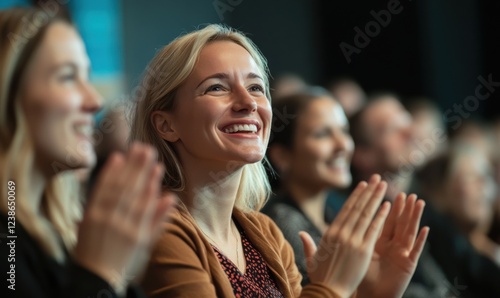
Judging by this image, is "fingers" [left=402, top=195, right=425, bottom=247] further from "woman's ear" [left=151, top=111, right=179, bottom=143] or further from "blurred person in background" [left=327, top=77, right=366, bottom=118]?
"blurred person in background" [left=327, top=77, right=366, bottom=118]

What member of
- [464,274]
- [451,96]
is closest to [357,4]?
[451,96]

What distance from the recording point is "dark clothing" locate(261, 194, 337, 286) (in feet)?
7.88

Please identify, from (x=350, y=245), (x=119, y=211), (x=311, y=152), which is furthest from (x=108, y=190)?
(x=311, y=152)

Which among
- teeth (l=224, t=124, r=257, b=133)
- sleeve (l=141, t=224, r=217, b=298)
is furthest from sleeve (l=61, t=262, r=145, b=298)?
teeth (l=224, t=124, r=257, b=133)

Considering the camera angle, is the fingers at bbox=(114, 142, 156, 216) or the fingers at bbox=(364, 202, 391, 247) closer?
the fingers at bbox=(114, 142, 156, 216)

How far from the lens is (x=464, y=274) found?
327 cm

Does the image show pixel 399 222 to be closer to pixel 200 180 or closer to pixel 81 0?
pixel 200 180

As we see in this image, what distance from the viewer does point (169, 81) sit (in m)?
1.66

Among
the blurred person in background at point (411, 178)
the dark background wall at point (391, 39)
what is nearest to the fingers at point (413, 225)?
the blurred person in background at point (411, 178)

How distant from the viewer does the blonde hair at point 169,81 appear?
65.1 inches

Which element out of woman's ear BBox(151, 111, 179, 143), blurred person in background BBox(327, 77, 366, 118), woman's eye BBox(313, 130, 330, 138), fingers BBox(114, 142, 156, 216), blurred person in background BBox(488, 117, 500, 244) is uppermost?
fingers BBox(114, 142, 156, 216)

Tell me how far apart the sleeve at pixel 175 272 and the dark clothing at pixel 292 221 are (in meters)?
0.87

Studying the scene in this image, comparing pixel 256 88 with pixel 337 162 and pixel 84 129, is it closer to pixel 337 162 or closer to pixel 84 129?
pixel 84 129

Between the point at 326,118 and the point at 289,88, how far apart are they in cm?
154
